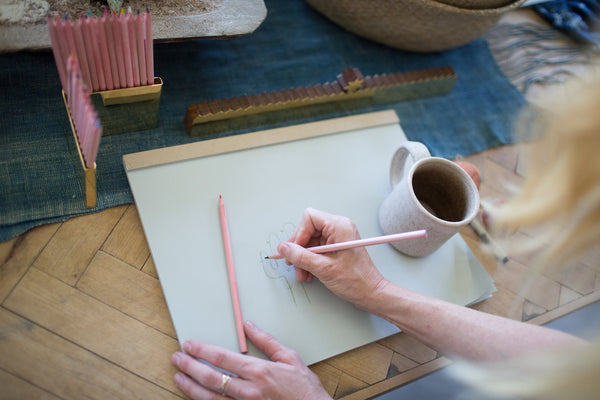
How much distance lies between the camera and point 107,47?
50 centimetres

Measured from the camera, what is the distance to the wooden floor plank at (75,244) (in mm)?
534

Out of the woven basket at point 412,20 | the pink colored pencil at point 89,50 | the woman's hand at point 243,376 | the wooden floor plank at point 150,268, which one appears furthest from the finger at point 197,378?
the woven basket at point 412,20

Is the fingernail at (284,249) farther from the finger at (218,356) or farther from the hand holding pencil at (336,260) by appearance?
the finger at (218,356)

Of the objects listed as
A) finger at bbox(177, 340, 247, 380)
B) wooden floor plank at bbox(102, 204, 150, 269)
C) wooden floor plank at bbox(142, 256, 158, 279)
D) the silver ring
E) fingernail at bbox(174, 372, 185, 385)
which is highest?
wooden floor plank at bbox(102, 204, 150, 269)

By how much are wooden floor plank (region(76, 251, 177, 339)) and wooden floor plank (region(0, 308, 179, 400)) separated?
0.19 feet

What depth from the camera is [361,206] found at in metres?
0.65

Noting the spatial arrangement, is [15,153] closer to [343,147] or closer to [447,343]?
[343,147]

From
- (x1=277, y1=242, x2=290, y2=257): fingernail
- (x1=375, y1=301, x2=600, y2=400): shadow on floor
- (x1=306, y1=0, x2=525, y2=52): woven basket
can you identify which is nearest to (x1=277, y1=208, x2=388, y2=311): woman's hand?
(x1=277, y1=242, x2=290, y2=257): fingernail

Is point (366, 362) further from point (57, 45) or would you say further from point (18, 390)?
point (57, 45)

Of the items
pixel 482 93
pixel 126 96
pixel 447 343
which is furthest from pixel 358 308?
pixel 482 93

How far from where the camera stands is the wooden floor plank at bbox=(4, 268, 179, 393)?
0.51 metres

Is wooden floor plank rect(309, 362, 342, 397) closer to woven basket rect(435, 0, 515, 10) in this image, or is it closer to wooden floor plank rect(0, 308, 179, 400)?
wooden floor plank rect(0, 308, 179, 400)

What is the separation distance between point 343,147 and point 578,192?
0.35 metres

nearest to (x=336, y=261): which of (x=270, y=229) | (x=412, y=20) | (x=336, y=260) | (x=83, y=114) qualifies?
(x=336, y=260)
